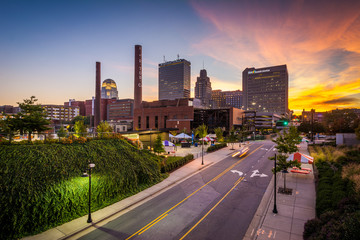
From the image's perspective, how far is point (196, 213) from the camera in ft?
43.4

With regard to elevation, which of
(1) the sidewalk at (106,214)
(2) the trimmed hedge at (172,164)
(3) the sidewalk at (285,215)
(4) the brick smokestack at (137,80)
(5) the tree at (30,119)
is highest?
(4) the brick smokestack at (137,80)

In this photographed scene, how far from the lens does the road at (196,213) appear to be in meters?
11.0

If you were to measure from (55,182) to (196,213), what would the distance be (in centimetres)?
1025

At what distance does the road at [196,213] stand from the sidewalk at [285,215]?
22.5 inches

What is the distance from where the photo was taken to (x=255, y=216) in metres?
12.8

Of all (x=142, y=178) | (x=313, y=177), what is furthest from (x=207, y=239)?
(x=313, y=177)

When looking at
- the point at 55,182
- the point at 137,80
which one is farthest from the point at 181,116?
the point at 55,182

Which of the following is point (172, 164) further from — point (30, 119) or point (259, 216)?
point (30, 119)

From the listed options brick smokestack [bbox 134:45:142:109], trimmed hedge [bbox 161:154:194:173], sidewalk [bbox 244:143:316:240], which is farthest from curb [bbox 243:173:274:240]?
brick smokestack [bbox 134:45:142:109]

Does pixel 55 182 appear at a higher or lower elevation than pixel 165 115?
lower

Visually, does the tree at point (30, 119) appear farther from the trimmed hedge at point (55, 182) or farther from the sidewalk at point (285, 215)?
the sidewalk at point (285, 215)

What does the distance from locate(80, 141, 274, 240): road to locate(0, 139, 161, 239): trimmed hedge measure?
9.60 ft


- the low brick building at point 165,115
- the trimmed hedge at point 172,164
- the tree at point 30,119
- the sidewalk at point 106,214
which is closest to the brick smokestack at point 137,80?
the low brick building at point 165,115

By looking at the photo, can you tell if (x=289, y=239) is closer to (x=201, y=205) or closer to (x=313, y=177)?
(x=201, y=205)
